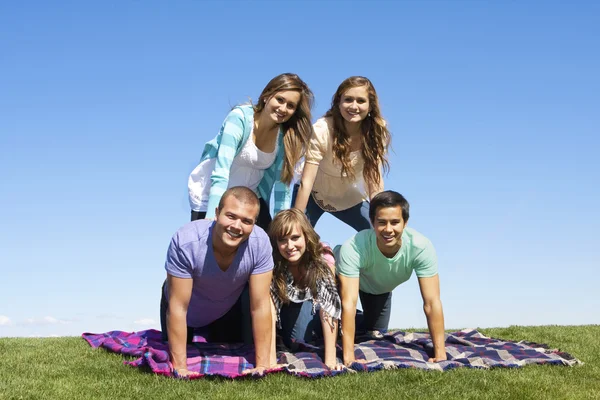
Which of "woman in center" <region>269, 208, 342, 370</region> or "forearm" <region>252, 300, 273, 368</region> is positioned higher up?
"woman in center" <region>269, 208, 342, 370</region>

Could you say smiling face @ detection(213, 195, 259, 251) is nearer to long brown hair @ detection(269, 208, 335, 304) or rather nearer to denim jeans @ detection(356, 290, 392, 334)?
long brown hair @ detection(269, 208, 335, 304)

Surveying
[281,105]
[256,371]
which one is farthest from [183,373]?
[281,105]

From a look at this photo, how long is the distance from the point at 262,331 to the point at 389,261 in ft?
4.95

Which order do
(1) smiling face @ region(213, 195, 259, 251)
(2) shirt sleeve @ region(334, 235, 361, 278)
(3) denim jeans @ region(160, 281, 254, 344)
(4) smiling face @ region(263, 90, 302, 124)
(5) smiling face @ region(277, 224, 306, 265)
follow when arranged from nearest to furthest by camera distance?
(1) smiling face @ region(213, 195, 259, 251) → (5) smiling face @ region(277, 224, 306, 265) → (2) shirt sleeve @ region(334, 235, 361, 278) → (4) smiling face @ region(263, 90, 302, 124) → (3) denim jeans @ region(160, 281, 254, 344)

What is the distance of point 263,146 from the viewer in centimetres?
688

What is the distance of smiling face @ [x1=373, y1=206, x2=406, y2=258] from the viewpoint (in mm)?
6277

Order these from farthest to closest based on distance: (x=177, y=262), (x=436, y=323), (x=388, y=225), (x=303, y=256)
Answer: (x=436, y=323)
(x=303, y=256)
(x=388, y=225)
(x=177, y=262)

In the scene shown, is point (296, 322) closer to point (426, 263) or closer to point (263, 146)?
point (426, 263)

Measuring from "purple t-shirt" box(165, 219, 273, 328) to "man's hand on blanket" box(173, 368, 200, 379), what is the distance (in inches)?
28.5

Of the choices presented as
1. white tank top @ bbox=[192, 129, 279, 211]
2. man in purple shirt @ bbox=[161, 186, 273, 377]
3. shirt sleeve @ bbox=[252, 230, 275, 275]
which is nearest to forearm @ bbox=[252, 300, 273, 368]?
man in purple shirt @ bbox=[161, 186, 273, 377]

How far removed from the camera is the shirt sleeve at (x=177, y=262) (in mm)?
5695

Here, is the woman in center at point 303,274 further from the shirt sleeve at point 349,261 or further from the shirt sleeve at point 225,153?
the shirt sleeve at point 225,153

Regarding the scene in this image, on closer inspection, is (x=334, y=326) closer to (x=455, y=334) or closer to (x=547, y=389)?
(x=547, y=389)

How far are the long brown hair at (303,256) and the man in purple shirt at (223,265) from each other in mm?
352
